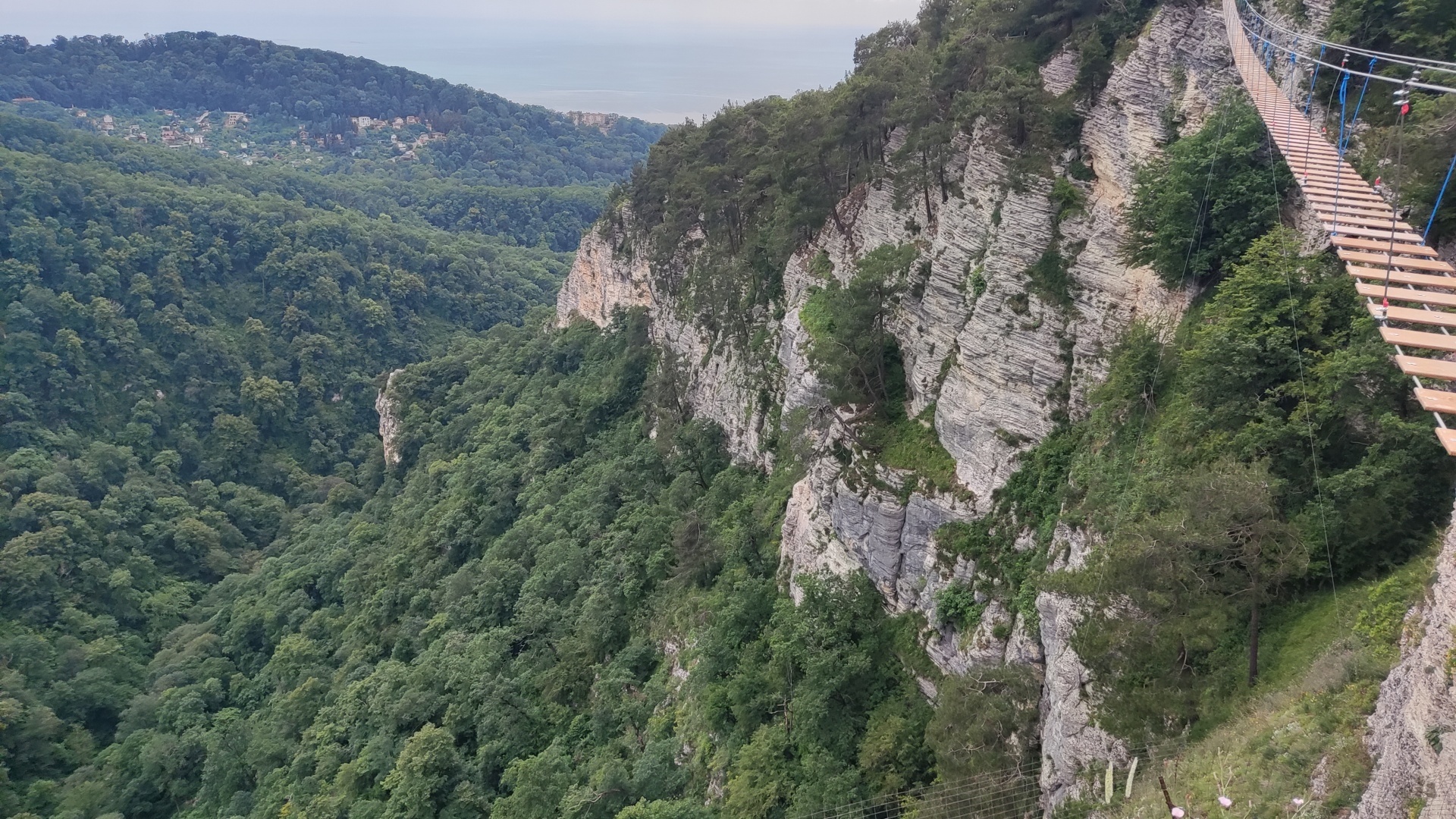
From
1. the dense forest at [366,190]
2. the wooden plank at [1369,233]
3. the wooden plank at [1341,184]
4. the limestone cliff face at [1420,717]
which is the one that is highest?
the dense forest at [366,190]

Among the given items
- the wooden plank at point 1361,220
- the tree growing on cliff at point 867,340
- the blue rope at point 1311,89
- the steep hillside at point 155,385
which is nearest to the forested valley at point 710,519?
the tree growing on cliff at point 867,340

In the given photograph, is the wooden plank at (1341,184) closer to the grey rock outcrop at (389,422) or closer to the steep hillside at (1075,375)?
the steep hillside at (1075,375)

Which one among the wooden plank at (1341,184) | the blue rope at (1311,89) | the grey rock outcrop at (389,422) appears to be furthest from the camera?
the grey rock outcrop at (389,422)

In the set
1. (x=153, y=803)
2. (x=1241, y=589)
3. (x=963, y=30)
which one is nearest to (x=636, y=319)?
(x=963, y=30)

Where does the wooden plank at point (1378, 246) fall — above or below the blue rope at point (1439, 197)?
below

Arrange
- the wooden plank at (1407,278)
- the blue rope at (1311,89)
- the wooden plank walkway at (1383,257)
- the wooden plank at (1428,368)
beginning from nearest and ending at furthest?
the wooden plank at (1428,368) → the wooden plank walkway at (1383,257) → the wooden plank at (1407,278) → the blue rope at (1311,89)

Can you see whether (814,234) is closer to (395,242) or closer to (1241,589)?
(1241,589)

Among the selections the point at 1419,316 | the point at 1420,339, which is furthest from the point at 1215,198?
the point at 1420,339

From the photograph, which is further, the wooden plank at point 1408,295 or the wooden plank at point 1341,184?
the wooden plank at point 1341,184
